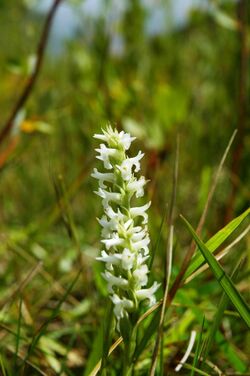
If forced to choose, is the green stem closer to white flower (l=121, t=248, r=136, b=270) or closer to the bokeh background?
white flower (l=121, t=248, r=136, b=270)

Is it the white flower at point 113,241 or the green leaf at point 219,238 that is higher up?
the white flower at point 113,241

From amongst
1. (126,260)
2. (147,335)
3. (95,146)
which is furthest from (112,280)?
(95,146)

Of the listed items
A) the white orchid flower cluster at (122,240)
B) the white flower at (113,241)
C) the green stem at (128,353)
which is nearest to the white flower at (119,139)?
the white orchid flower cluster at (122,240)

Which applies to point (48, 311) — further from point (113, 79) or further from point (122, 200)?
point (113, 79)

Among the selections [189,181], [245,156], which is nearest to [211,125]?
[189,181]

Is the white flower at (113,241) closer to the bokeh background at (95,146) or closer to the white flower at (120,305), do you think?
the white flower at (120,305)
